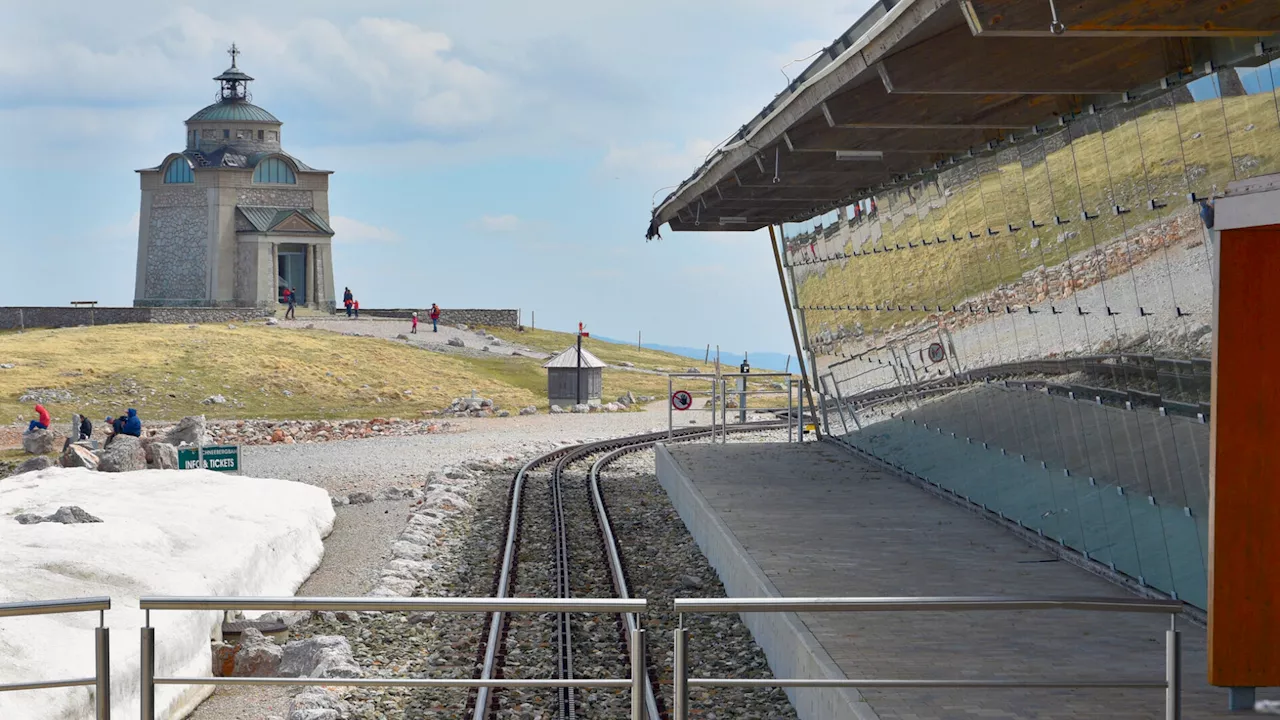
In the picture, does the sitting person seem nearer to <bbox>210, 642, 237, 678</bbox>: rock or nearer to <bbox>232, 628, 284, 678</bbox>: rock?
<bbox>210, 642, 237, 678</bbox>: rock

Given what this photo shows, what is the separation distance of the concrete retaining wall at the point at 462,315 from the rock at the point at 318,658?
60.6m

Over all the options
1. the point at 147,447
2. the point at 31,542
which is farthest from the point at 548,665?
the point at 147,447

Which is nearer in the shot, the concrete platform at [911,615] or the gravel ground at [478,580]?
the concrete platform at [911,615]

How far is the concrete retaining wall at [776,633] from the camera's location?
8734 mm

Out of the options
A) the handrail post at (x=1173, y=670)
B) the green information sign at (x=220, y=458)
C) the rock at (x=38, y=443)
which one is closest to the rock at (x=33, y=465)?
the rock at (x=38, y=443)

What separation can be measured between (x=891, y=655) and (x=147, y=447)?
70.6 ft

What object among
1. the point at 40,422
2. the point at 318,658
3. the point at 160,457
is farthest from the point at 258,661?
the point at 40,422

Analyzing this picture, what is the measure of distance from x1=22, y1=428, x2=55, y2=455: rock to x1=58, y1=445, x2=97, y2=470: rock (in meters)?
6.56

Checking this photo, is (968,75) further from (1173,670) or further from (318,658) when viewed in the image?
(318,658)

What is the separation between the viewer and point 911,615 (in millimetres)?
11094

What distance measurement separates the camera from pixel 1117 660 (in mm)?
9461

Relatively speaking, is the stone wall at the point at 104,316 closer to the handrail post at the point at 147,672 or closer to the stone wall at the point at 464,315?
the stone wall at the point at 464,315

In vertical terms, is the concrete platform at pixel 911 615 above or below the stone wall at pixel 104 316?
below

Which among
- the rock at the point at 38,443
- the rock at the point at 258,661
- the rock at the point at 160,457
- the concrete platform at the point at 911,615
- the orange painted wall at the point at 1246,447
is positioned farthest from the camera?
the rock at the point at 38,443
